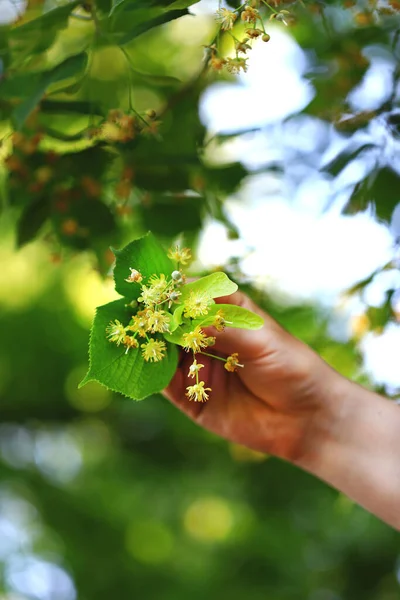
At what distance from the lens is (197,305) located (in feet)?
2.01

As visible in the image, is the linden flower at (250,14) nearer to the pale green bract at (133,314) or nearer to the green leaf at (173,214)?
the pale green bract at (133,314)

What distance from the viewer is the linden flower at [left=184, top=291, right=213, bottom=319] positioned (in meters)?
0.61

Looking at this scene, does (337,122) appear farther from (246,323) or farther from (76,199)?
(246,323)

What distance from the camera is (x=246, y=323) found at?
647mm

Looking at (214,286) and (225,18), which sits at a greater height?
(225,18)

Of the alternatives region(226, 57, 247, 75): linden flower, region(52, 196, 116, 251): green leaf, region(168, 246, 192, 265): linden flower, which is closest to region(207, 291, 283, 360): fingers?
region(168, 246, 192, 265): linden flower

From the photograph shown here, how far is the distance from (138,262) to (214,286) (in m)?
0.09

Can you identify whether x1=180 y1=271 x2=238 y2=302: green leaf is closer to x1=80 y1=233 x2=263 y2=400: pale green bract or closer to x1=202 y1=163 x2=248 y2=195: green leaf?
x1=80 y1=233 x2=263 y2=400: pale green bract

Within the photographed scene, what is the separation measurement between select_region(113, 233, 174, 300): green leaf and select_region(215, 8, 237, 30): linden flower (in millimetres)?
220

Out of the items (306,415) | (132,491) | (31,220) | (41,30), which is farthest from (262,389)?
(132,491)

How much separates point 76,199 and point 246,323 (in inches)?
21.0

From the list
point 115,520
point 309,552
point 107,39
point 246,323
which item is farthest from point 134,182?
point 309,552

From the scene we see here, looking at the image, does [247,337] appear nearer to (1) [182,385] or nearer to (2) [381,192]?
(1) [182,385]

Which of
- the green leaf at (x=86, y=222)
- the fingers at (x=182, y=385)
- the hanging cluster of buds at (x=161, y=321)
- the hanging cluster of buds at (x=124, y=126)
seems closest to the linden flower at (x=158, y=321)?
the hanging cluster of buds at (x=161, y=321)
